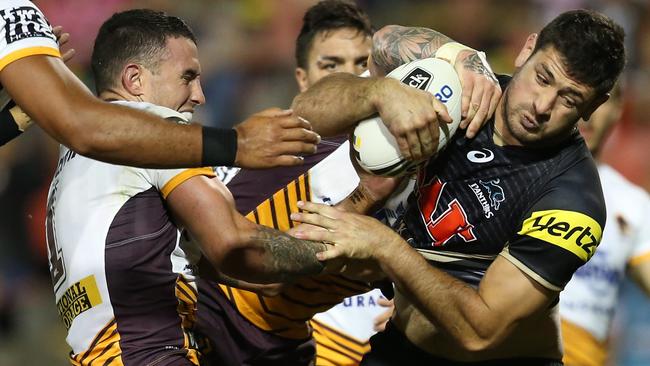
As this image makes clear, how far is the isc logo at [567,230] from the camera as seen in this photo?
14.7ft

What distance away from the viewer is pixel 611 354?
9078mm

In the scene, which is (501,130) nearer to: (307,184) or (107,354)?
(307,184)

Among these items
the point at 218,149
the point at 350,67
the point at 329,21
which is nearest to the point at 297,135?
the point at 218,149

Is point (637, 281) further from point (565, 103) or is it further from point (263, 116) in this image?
point (263, 116)

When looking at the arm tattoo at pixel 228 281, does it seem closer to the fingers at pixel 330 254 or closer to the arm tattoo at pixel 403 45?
the fingers at pixel 330 254

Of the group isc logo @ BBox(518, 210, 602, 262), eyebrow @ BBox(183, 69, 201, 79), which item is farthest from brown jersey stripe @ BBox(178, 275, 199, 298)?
isc logo @ BBox(518, 210, 602, 262)

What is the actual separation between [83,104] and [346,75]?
52.7 inches

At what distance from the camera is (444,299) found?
460 cm

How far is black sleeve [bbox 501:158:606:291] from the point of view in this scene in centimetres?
449

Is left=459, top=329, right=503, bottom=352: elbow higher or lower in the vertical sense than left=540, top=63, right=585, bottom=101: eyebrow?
lower

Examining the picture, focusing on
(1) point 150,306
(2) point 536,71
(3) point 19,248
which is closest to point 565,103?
(2) point 536,71

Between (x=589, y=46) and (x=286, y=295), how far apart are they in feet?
6.05

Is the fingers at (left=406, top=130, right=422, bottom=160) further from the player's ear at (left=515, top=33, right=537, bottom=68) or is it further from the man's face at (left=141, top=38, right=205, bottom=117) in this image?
the man's face at (left=141, top=38, right=205, bottom=117)

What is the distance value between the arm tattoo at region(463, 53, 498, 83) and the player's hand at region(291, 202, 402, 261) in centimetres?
75
